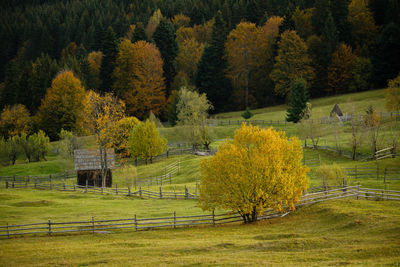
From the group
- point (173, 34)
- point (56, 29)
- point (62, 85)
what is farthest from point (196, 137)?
point (56, 29)

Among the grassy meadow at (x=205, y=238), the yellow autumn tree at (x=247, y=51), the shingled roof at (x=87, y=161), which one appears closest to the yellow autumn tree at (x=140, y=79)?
the yellow autumn tree at (x=247, y=51)

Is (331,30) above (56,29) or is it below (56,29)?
below

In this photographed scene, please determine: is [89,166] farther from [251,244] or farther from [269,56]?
[269,56]

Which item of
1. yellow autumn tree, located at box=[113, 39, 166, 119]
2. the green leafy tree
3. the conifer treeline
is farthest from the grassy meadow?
the conifer treeline

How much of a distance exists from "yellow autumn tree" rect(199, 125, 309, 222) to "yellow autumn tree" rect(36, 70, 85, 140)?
5872cm

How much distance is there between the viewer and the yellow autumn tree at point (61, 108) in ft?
295

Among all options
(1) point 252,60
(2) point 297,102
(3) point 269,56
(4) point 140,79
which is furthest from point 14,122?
(2) point 297,102

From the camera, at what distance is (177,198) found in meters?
46.9

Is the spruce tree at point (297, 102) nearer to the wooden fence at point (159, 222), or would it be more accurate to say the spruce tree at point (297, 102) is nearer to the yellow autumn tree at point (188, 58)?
the yellow autumn tree at point (188, 58)

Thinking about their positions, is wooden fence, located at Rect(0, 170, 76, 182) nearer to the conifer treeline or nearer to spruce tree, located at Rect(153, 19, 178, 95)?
the conifer treeline

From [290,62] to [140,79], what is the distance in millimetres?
33102

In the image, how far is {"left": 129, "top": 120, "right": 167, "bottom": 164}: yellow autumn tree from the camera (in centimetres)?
6725

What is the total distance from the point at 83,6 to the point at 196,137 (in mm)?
137819

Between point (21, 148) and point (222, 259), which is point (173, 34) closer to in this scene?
point (21, 148)
